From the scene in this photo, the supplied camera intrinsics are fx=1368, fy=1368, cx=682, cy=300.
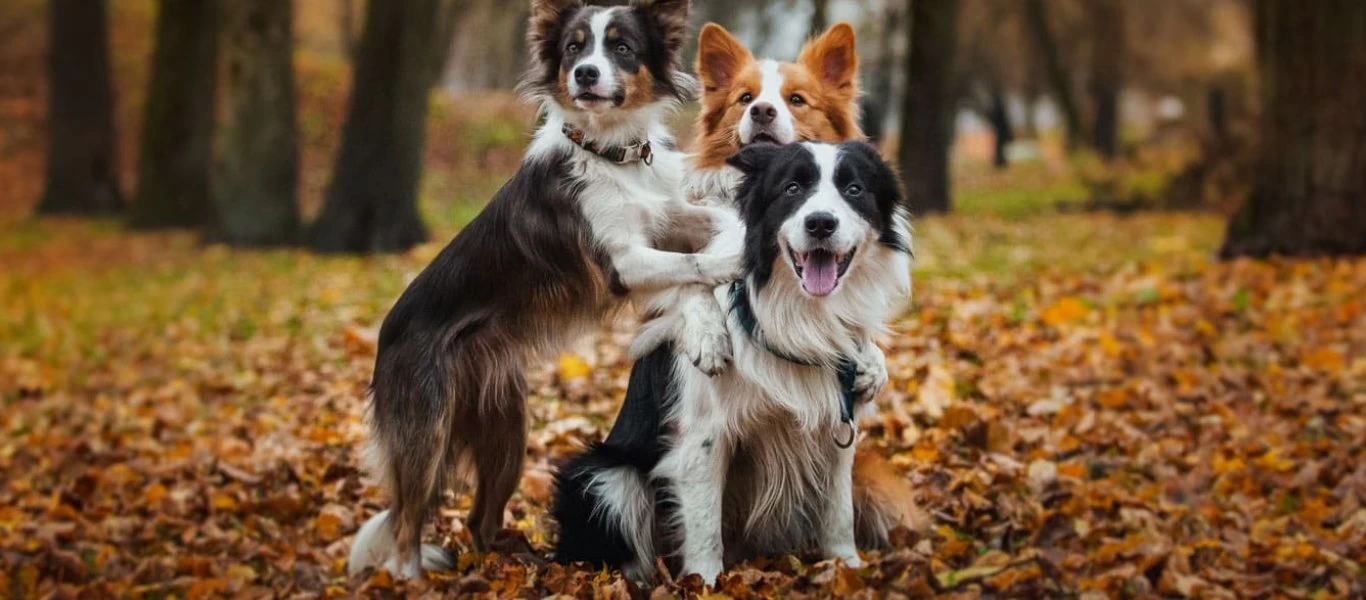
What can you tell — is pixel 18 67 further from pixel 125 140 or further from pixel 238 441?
pixel 238 441

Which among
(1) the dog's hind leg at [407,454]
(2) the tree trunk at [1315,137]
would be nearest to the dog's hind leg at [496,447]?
(1) the dog's hind leg at [407,454]

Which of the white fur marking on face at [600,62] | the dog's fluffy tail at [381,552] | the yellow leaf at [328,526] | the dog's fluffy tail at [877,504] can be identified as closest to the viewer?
the white fur marking on face at [600,62]

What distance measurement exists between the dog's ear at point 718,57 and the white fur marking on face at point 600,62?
396 millimetres

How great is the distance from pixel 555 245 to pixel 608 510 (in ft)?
3.02

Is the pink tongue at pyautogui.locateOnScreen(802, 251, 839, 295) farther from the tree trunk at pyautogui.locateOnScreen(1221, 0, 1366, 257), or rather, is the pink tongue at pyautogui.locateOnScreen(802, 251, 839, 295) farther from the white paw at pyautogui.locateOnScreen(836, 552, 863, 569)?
the tree trunk at pyautogui.locateOnScreen(1221, 0, 1366, 257)

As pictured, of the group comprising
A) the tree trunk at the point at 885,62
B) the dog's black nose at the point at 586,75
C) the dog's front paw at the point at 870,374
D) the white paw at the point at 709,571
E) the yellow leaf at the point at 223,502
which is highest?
the tree trunk at the point at 885,62

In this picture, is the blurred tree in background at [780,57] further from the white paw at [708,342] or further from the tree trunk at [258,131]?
the white paw at [708,342]

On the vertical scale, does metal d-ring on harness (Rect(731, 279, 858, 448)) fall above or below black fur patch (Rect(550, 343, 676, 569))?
above

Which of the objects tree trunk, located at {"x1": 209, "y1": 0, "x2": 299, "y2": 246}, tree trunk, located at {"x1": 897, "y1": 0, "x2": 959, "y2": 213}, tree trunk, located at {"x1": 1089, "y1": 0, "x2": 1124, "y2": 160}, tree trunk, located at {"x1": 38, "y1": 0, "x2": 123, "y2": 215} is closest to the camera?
tree trunk, located at {"x1": 209, "y1": 0, "x2": 299, "y2": 246}

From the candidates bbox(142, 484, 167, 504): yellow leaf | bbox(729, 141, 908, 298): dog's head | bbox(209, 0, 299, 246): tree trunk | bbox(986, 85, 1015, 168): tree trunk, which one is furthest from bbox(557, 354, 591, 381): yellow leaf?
bbox(986, 85, 1015, 168): tree trunk

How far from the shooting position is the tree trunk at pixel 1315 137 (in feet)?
37.4

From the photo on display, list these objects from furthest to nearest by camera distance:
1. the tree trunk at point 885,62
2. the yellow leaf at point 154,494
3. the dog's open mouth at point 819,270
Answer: the tree trunk at point 885,62, the yellow leaf at point 154,494, the dog's open mouth at point 819,270

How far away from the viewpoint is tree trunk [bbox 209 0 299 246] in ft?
56.4

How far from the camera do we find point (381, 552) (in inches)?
204
